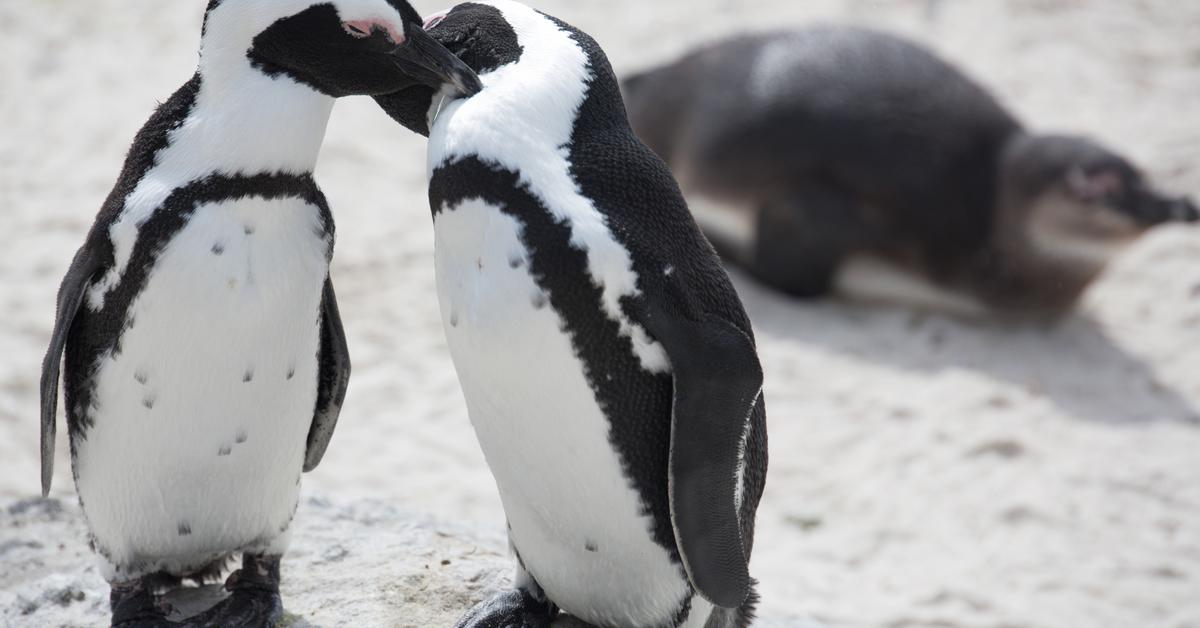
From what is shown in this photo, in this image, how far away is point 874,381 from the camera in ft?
16.8

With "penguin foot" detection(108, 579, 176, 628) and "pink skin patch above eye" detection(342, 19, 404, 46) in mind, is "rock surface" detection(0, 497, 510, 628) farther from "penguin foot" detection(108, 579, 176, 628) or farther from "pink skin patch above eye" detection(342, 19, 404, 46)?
"pink skin patch above eye" detection(342, 19, 404, 46)

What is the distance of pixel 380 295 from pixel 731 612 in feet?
10.0

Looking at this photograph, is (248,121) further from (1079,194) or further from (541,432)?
(1079,194)

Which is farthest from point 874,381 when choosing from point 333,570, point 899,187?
point 333,570

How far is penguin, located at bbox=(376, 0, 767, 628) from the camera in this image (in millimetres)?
2072

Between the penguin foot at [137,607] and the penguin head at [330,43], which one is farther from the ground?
the penguin head at [330,43]

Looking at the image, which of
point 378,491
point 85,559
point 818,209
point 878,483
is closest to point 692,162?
point 818,209

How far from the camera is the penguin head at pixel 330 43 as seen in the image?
220 cm

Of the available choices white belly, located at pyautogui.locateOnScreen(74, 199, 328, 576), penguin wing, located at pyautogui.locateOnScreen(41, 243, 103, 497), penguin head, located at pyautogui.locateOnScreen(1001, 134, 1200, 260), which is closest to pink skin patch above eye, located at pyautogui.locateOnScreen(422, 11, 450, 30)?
white belly, located at pyautogui.locateOnScreen(74, 199, 328, 576)

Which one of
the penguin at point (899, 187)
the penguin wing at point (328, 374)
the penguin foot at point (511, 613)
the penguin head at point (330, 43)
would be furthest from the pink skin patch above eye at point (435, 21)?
the penguin at point (899, 187)

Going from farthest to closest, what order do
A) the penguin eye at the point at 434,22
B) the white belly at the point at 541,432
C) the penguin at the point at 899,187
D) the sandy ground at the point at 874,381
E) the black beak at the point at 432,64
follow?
the penguin at the point at 899,187, the sandy ground at the point at 874,381, the penguin eye at the point at 434,22, the black beak at the point at 432,64, the white belly at the point at 541,432

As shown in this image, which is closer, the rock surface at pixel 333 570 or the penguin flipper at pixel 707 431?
the penguin flipper at pixel 707 431

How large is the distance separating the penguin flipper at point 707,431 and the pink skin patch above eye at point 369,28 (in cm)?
57

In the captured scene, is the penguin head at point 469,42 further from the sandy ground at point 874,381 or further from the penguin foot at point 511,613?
the sandy ground at point 874,381
